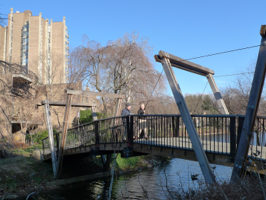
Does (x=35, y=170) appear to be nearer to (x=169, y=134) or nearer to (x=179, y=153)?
(x=169, y=134)

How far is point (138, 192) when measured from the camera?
11.1m

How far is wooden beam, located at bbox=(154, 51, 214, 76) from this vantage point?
6737 mm

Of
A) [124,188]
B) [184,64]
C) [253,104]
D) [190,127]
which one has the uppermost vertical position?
[184,64]

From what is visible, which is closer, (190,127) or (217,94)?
(190,127)

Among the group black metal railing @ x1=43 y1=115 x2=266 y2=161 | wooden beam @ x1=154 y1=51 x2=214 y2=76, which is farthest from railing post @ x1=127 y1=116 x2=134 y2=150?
wooden beam @ x1=154 y1=51 x2=214 y2=76

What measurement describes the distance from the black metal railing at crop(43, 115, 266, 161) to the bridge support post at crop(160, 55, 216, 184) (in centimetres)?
22

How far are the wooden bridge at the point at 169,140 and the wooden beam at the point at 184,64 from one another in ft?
4.89

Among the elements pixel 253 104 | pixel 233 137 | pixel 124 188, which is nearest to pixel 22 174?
pixel 124 188

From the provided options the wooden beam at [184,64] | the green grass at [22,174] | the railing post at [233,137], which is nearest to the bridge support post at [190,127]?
the wooden beam at [184,64]

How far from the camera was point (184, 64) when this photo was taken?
290 inches

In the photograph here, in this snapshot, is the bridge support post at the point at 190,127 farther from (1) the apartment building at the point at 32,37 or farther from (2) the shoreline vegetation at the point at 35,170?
(1) the apartment building at the point at 32,37

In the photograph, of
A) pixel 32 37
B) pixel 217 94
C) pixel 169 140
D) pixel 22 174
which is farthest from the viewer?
pixel 32 37

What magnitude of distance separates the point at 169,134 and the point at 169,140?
23 cm

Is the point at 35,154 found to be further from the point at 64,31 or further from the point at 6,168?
the point at 64,31
